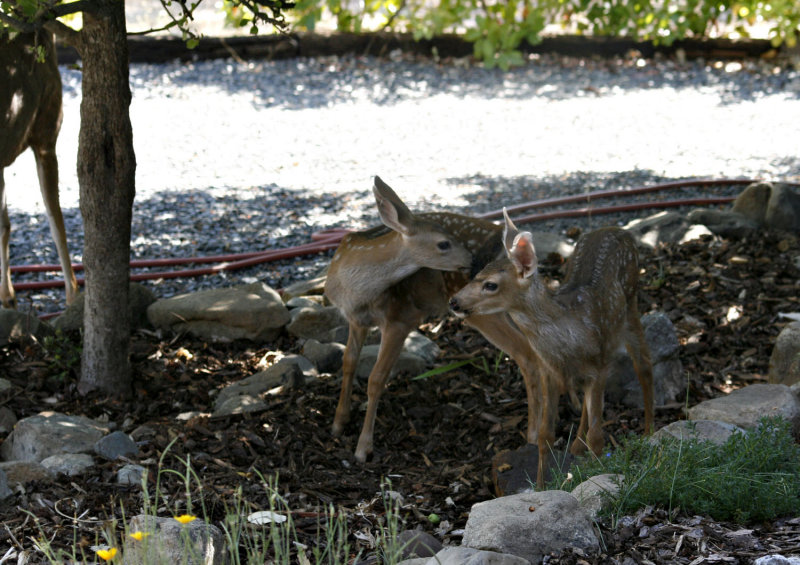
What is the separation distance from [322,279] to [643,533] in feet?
14.7

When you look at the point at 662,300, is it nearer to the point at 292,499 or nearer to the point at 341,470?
the point at 341,470

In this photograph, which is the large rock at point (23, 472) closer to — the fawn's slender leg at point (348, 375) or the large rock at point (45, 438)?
the large rock at point (45, 438)

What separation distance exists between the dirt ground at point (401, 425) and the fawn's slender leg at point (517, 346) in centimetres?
26

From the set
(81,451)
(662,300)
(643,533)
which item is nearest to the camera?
(643,533)

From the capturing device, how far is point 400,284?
18.6ft

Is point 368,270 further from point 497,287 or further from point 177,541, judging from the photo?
point 177,541

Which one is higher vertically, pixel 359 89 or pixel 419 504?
pixel 359 89

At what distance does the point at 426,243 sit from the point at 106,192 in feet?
5.71

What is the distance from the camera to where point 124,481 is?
466 cm

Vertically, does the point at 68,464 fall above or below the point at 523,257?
below

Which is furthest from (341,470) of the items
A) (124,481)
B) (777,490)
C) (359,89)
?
(359,89)

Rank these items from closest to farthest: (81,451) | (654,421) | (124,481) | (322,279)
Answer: (124,481), (81,451), (654,421), (322,279)

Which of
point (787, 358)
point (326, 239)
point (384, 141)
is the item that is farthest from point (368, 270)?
point (384, 141)

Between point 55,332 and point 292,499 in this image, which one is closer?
point 292,499
